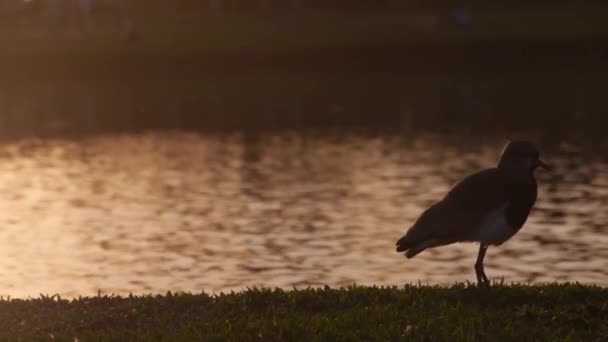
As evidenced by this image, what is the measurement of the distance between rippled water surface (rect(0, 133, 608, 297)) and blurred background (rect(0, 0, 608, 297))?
0.31 feet

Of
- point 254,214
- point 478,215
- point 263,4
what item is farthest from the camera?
point 263,4

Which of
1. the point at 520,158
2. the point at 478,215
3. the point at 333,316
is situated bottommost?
the point at 333,316

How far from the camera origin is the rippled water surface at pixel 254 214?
26.7 m

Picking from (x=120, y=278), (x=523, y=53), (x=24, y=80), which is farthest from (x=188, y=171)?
(x=523, y=53)

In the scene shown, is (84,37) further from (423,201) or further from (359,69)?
(423,201)

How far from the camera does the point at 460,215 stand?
14.8 metres

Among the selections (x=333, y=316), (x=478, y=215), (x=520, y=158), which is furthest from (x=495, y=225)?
(x=333, y=316)

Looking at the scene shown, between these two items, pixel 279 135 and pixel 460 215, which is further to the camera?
pixel 279 135

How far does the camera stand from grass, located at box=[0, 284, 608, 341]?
44.2ft

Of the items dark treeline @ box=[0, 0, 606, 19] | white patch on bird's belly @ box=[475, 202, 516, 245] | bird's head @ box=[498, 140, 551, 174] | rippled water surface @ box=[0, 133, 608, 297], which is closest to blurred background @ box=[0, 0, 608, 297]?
rippled water surface @ box=[0, 133, 608, 297]

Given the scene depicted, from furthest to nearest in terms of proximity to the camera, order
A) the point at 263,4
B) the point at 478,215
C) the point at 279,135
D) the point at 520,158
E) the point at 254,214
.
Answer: the point at 263,4, the point at 279,135, the point at 254,214, the point at 520,158, the point at 478,215

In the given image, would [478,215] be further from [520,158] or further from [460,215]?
[520,158]

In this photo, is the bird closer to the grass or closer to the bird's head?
the bird's head

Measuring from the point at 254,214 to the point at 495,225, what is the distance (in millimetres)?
19725
